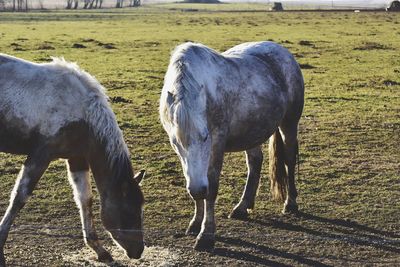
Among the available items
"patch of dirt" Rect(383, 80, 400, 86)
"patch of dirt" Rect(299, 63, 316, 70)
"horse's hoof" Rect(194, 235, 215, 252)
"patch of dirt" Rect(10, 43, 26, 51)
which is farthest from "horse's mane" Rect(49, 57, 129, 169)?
"patch of dirt" Rect(10, 43, 26, 51)

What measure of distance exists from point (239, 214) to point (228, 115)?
4.92 ft

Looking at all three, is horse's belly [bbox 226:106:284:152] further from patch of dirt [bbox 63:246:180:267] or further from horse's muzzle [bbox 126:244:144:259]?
horse's muzzle [bbox 126:244:144:259]

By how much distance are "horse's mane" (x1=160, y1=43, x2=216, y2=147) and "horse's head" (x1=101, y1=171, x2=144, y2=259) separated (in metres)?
0.66

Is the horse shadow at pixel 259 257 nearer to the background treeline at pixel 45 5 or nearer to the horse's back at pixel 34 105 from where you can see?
the horse's back at pixel 34 105

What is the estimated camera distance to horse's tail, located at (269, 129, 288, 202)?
7637 mm

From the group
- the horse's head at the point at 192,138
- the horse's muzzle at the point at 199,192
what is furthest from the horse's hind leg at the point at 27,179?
the horse's muzzle at the point at 199,192

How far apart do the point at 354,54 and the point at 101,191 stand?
2141cm

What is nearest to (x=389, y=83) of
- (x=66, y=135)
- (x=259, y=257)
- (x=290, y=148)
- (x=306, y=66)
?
(x=306, y=66)

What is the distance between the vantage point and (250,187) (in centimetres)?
755

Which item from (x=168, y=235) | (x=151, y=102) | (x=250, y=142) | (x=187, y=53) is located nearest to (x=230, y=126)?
(x=250, y=142)

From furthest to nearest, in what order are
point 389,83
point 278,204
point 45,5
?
1. point 45,5
2. point 389,83
3. point 278,204

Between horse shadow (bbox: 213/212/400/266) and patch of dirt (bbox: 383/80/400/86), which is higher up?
patch of dirt (bbox: 383/80/400/86)

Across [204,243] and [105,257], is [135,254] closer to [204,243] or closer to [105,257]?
[105,257]

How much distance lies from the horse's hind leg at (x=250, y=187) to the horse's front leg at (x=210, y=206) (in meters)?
0.98
